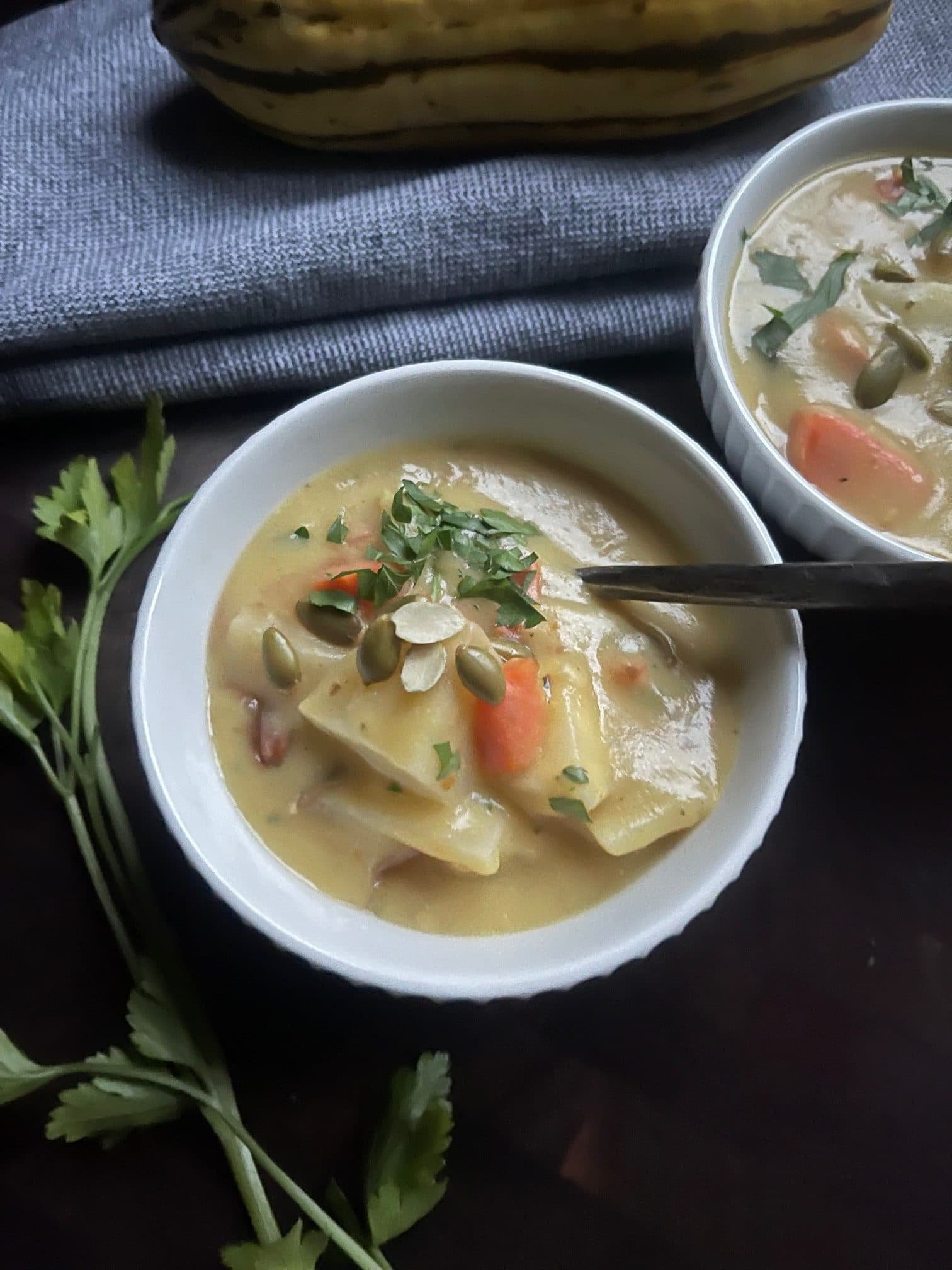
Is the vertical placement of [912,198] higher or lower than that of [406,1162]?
higher

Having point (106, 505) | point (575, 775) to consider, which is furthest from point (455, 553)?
point (106, 505)

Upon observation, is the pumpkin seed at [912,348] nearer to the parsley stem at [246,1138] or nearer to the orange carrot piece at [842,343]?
the orange carrot piece at [842,343]

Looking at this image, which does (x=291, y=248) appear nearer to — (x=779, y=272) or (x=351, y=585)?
(x=351, y=585)

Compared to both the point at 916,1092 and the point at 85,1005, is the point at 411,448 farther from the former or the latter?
the point at 916,1092

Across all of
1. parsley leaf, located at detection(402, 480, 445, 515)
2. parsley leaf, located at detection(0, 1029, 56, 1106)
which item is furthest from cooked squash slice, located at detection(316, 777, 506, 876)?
parsley leaf, located at detection(0, 1029, 56, 1106)

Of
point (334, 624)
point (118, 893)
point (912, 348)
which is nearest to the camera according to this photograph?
point (334, 624)

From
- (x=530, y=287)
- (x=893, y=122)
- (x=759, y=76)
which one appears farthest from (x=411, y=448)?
(x=893, y=122)

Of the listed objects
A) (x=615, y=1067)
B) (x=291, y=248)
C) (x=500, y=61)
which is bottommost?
(x=615, y=1067)
